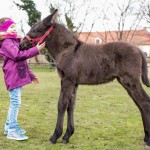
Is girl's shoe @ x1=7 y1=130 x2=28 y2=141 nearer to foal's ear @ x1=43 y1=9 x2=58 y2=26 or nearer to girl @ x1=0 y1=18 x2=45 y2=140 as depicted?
girl @ x1=0 y1=18 x2=45 y2=140

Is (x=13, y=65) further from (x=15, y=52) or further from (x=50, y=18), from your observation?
(x=50, y=18)

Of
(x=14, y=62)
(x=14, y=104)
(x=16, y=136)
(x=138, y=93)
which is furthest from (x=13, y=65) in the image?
(x=138, y=93)

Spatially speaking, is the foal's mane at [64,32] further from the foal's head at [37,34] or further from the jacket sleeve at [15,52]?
the jacket sleeve at [15,52]

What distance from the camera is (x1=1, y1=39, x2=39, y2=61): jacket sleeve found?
213 inches

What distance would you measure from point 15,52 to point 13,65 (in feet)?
1.04

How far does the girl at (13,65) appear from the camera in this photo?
5.45 metres

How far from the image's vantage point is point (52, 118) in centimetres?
792

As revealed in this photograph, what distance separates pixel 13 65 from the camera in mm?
5633

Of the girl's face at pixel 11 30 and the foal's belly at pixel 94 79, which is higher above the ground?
the girl's face at pixel 11 30

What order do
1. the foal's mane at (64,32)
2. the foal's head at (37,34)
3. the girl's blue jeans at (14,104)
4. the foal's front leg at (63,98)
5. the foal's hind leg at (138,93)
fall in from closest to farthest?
the foal's hind leg at (138,93) < the foal's front leg at (63,98) < the foal's head at (37,34) < the foal's mane at (64,32) < the girl's blue jeans at (14,104)

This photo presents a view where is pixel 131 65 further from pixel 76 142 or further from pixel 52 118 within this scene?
pixel 52 118

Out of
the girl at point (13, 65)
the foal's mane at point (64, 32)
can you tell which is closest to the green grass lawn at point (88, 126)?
the girl at point (13, 65)

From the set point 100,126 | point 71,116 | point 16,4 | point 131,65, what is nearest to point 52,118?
point 100,126

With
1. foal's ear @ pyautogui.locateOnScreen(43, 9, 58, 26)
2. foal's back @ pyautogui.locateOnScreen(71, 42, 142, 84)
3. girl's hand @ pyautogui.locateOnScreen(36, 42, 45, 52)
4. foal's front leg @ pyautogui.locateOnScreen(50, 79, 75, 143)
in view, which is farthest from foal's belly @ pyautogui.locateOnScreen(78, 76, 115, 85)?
foal's ear @ pyautogui.locateOnScreen(43, 9, 58, 26)
